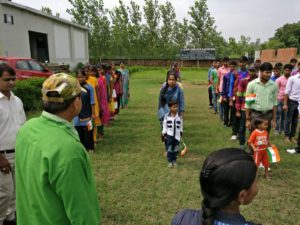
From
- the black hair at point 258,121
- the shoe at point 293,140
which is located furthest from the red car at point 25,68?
the shoe at point 293,140

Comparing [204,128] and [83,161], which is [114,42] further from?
[83,161]

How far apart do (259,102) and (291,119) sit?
88.1 inches

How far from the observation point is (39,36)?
23109 mm

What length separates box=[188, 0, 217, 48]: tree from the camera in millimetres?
43594

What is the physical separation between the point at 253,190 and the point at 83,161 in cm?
85

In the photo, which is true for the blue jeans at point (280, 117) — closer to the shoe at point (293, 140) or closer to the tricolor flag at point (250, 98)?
the shoe at point (293, 140)

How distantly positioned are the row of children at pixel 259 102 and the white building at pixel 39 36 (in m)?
13.4

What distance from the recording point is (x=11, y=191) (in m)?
3.14

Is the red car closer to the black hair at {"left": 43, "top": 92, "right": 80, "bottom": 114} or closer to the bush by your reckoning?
the bush

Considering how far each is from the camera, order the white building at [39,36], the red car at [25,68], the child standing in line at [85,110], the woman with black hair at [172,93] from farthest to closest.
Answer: the white building at [39,36] < the red car at [25,68] < the child standing in line at [85,110] < the woman with black hair at [172,93]

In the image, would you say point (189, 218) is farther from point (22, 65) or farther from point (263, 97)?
point (22, 65)

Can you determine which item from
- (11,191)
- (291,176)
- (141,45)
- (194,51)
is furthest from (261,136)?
(141,45)

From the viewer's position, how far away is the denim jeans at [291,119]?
6625 mm

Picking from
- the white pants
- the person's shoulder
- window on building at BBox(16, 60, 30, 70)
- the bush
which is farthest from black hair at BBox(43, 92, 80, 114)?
window on building at BBox(16, 60, 30, 70)
